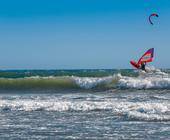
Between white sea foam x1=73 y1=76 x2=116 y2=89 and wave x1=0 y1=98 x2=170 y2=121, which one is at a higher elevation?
white sea foam x1=73 y1=76 x2=116 y2=89

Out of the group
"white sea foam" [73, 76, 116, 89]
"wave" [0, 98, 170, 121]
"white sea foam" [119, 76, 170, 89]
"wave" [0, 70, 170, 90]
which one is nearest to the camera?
"wave" [0, 98, 170, 121]

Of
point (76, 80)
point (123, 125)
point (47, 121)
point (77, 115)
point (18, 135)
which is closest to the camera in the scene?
point (18, 135)

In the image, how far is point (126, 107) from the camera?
57.0 feet

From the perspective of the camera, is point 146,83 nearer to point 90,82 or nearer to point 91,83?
point 91,83

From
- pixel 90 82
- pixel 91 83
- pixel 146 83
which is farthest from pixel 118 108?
pixel 90 82

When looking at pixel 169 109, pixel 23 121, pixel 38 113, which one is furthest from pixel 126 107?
pixel 23 121

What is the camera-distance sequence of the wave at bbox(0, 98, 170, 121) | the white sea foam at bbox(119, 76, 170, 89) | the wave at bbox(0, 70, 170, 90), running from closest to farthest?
the wave at bbox(0, 98, 170, 121)
the white sea foam at bbox(119, 76, 170, 89)
the wave at bbox(0, 70, 170, 90)

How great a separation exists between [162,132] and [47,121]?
3719 mm

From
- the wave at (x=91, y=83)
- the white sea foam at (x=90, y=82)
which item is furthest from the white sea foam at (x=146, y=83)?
the white sea foam at (x=90, y=82)

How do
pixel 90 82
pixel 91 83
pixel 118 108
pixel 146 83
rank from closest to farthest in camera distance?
pixel 118 108, pixel 146 83, pixel 91 83, pixel 90 82

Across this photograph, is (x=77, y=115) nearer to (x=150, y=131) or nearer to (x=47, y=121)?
(x=47, y=121)

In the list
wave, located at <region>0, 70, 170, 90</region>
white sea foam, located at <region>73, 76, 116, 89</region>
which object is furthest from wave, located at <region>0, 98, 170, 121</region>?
white sea foam, located at <region>73, 76, 116, 89</region>

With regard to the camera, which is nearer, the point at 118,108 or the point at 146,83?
the point at 118,108

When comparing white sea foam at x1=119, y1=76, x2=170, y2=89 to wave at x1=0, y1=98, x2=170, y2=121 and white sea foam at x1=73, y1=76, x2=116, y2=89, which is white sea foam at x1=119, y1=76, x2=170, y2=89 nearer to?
white sea foam at x1=73, y1=76, x2=116, y2=89
